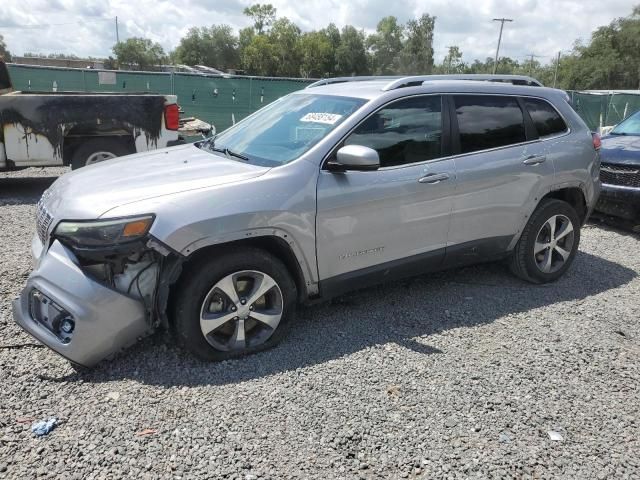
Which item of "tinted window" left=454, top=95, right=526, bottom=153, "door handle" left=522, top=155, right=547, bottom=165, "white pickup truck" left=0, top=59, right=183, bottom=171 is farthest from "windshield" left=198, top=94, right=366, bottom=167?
"white pickup truck" left=0, top=59, right=183, bottom=171

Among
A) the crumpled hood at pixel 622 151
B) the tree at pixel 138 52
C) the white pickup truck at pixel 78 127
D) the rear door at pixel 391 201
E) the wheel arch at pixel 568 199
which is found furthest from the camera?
the tree at pixel 138 52

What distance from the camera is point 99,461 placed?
8.42 feet

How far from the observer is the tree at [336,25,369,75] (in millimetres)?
81875

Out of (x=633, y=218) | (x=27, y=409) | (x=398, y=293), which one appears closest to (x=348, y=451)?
(x=27, y=409)

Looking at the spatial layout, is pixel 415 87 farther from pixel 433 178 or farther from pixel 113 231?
pixel 113 231

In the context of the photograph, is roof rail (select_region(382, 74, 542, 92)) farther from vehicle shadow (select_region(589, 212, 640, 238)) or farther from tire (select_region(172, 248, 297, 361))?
vehicle shadow (select_region(589, 212, 640, 238))

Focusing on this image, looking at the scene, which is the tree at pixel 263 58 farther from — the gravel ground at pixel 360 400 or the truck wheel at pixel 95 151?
the gravel ground at pixel 360 400

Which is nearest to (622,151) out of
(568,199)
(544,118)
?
(568,199)

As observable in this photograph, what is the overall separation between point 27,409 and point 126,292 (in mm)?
801

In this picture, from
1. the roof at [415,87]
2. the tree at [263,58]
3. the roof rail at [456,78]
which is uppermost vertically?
the tree at [263,58]

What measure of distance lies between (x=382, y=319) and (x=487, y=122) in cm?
185

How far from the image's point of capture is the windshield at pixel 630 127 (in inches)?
317

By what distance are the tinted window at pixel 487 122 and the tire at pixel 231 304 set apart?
6.24 feet

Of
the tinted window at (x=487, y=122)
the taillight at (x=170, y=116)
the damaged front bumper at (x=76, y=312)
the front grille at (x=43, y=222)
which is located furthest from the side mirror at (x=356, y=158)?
the taillight at (x=170, y=116)
